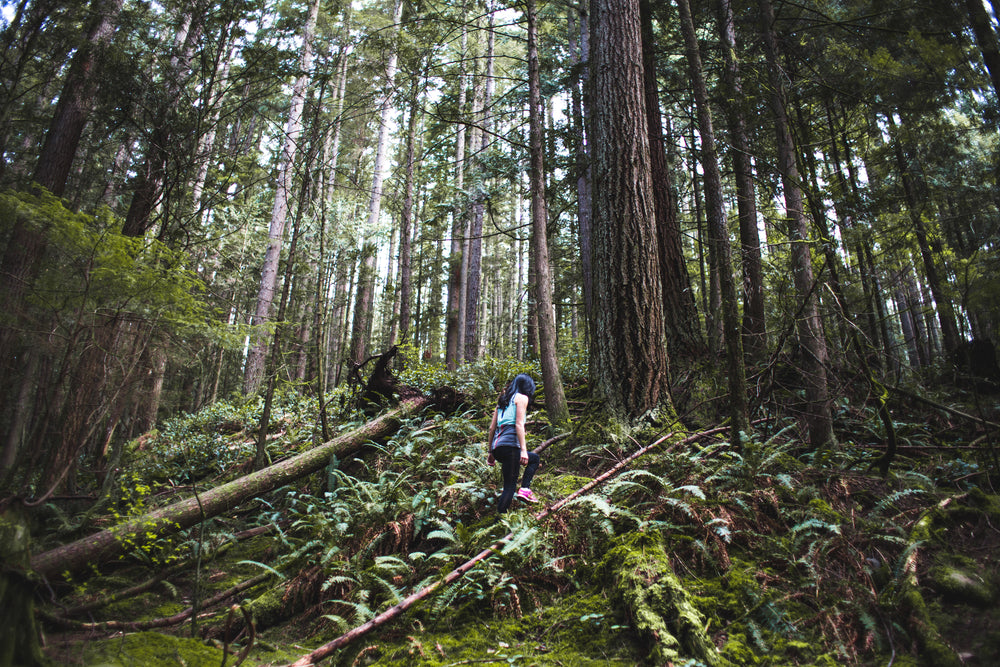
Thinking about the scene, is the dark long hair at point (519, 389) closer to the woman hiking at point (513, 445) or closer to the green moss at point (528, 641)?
the woman hiking at point (513, 445)

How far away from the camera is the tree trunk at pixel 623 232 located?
5.54 m

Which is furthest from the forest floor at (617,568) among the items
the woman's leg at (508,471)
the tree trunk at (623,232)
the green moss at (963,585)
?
the tree trunk at (623,232)

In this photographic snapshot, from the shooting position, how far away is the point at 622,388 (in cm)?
551

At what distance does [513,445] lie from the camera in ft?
14.6

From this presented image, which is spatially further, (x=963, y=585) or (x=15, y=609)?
(x=963, y=585)

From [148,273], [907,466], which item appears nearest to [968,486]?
[907,466]

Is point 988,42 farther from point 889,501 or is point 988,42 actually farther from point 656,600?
point 656,600

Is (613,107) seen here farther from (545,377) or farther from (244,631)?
(244,631)

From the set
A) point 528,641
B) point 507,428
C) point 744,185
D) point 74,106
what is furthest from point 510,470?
point 74,106

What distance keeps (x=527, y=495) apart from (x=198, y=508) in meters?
3.85

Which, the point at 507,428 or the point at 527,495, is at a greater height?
the point at 507,428

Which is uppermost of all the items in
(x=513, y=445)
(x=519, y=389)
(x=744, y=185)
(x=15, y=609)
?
(x=744, y=185)

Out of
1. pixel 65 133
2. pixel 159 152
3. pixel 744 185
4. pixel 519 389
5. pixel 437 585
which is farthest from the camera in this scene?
pixel 744 185

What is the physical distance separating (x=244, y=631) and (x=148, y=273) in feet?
15.9
